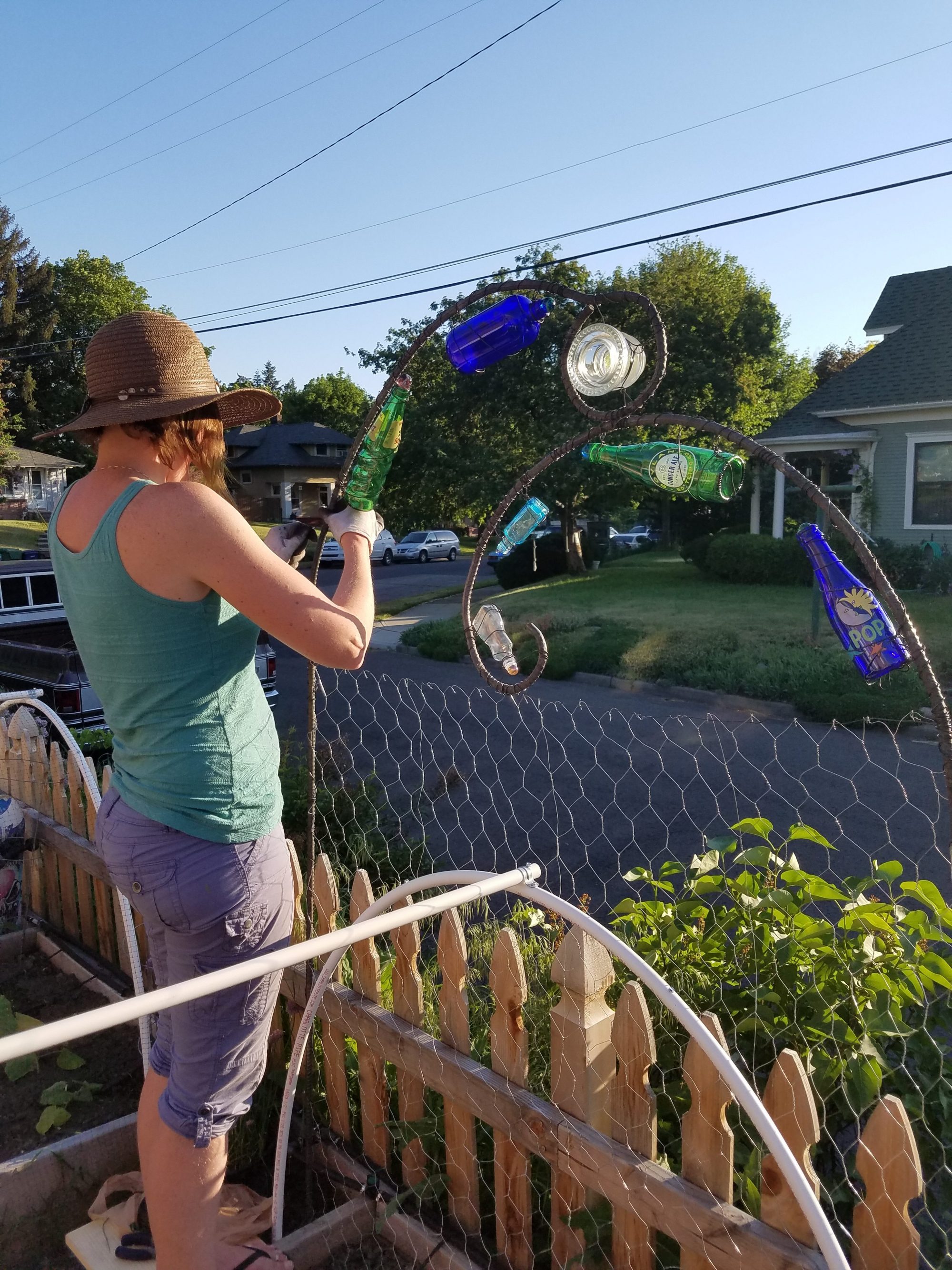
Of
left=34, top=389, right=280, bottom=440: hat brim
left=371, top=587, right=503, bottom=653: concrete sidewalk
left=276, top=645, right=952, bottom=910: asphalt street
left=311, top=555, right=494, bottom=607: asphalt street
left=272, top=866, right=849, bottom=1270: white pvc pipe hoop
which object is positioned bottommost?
left=311, top=555, right=494, bottom=607: asphalt street

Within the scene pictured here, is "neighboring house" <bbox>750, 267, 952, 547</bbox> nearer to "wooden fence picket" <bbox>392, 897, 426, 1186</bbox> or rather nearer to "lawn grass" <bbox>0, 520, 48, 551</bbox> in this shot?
"wooden fence picket" <bbox>392, 897, 426, 1186</bbox>

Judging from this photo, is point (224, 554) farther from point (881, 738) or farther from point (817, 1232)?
point (881, 738)

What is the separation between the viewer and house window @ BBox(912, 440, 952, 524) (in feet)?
47.0

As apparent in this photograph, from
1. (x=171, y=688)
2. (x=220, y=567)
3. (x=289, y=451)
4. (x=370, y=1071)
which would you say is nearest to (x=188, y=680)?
(x=171, y=688)

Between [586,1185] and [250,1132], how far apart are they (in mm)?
1017

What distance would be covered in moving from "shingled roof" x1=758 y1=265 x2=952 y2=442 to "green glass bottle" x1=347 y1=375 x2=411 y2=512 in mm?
14399

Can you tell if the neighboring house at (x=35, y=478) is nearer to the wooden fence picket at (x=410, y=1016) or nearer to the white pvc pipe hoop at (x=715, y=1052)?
the wooden fence picket at (x=410, y=1016)

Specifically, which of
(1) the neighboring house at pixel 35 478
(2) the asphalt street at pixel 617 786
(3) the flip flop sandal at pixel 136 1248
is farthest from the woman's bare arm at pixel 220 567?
(1) the neighboring house at pixel 35 478

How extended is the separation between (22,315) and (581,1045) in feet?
149

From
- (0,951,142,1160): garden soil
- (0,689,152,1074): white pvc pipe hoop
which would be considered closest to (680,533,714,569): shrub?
(0,951,142,1160): garden soil

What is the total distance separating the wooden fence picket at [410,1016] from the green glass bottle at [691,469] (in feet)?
3.58

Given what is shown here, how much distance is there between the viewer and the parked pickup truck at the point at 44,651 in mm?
5848

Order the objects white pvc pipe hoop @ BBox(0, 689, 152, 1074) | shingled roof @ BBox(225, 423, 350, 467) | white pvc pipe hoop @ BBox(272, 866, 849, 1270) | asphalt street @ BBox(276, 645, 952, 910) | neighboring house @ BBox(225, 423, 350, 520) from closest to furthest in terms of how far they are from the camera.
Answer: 1. white pvc pipe hoop @ BBox(272, 866, 849, 1270)
2. white pvc pipe hoop @ BBox(0, 689, 152, 1074)
3. asphalt street @ BBox(276, 645, 952, 910)
4. neighboring house @ BBox(225, 423, 350, 520)
5. shingled roof @ BBox(225, 423, 350, 467)

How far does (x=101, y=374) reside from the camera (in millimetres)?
1531
